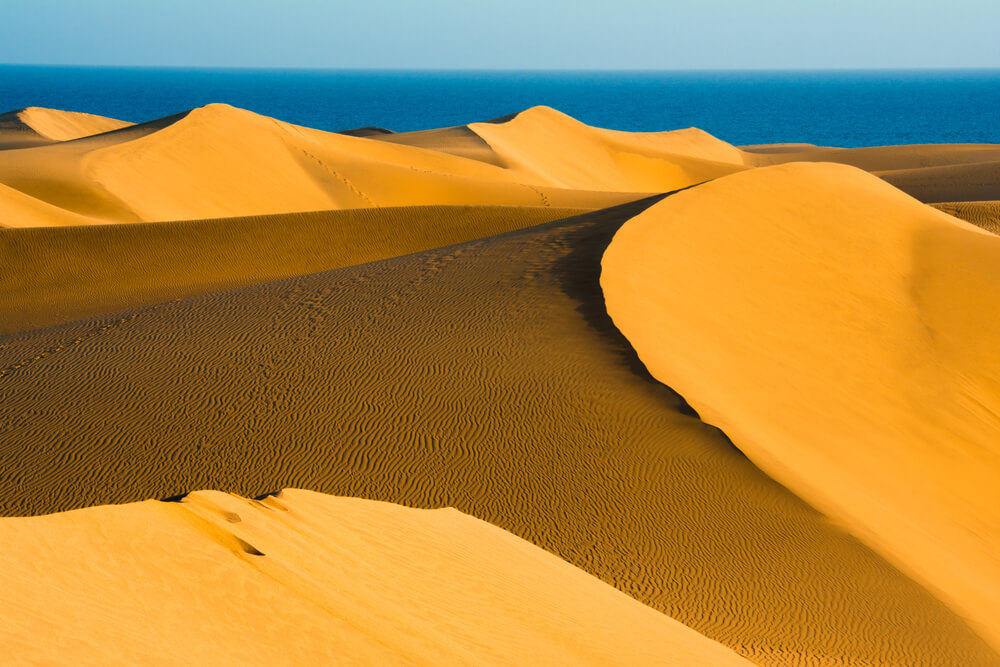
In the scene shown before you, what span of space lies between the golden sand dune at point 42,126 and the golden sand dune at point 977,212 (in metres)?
33.1

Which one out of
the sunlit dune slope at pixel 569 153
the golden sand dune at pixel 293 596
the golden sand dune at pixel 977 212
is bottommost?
the sunlit dune slope at pixel 569 153

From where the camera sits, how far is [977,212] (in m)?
22.6

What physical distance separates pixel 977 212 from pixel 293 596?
73.3ft

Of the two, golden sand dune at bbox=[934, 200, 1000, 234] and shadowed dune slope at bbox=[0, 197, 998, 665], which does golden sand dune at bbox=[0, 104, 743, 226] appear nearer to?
golden sand dune at bbox=[934, 200, 1000, 234]

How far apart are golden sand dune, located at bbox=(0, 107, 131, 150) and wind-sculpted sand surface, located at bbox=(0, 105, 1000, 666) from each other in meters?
28.7

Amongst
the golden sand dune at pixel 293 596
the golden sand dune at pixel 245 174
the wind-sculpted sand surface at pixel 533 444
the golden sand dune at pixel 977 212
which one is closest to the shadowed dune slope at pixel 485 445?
the wind-sculpted sand surface at pixel 533 444

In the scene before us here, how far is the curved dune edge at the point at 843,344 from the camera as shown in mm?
8062

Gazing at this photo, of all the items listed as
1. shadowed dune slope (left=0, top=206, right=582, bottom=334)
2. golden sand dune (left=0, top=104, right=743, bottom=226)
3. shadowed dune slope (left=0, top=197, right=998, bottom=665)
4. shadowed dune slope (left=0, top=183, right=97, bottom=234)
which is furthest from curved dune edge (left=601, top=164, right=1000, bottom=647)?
shadowed dune slope (left=0, top=183, right=97, bottom=234)

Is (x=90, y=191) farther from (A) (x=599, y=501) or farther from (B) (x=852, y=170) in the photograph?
(A) (x=599, y=501)

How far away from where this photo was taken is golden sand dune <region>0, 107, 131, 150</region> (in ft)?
140

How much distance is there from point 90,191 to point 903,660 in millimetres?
22698

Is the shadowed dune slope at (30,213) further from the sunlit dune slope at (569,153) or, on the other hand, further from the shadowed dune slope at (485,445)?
the sunlit dune slope at (569,153)

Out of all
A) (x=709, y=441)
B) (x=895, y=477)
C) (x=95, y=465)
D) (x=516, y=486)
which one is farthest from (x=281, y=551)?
(x=895, y=477)

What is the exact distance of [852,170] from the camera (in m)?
18.9
